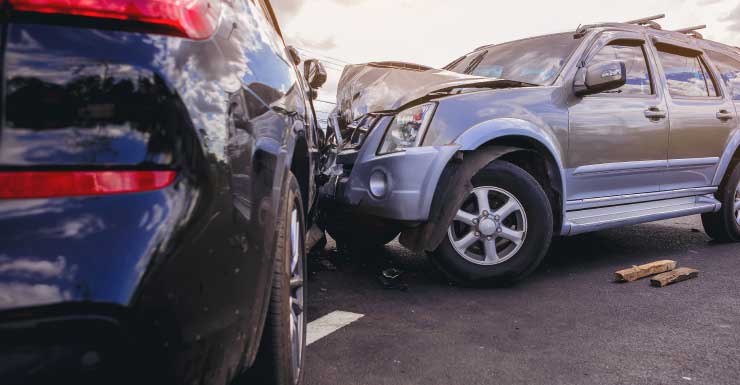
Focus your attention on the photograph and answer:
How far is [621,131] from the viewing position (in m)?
4.24

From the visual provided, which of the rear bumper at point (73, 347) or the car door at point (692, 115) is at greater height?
the car door at point (692, 115)

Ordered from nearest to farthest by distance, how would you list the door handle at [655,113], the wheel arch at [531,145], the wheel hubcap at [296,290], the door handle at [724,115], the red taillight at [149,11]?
the red taillight at [149,11] < the wheel hubcap at [296,290] < the wheel arch at [531,145] < the door handle at [655,113] < the door handle at [724,115]

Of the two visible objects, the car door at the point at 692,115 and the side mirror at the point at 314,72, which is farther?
the car door at the point at 692,115

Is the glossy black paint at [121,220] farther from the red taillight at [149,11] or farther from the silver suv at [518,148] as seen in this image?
the silver suv at [518,148]

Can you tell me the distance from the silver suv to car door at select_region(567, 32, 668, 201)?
0.04ft

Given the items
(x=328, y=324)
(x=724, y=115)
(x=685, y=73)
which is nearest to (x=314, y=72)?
(x=328, y=324)

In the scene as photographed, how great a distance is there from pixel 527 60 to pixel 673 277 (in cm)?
185

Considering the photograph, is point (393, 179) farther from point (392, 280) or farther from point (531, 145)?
point (531, 145)

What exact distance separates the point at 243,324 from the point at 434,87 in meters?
2.71

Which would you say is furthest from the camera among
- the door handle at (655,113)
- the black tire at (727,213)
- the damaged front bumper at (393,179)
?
the black tire at (727,213)

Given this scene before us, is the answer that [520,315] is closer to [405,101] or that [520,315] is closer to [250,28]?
[405,101]

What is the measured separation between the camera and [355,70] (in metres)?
4.58

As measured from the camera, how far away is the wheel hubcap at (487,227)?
3.65m

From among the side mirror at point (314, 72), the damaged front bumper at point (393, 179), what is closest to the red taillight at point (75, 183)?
the damaged front bumper at point (393, 179)
